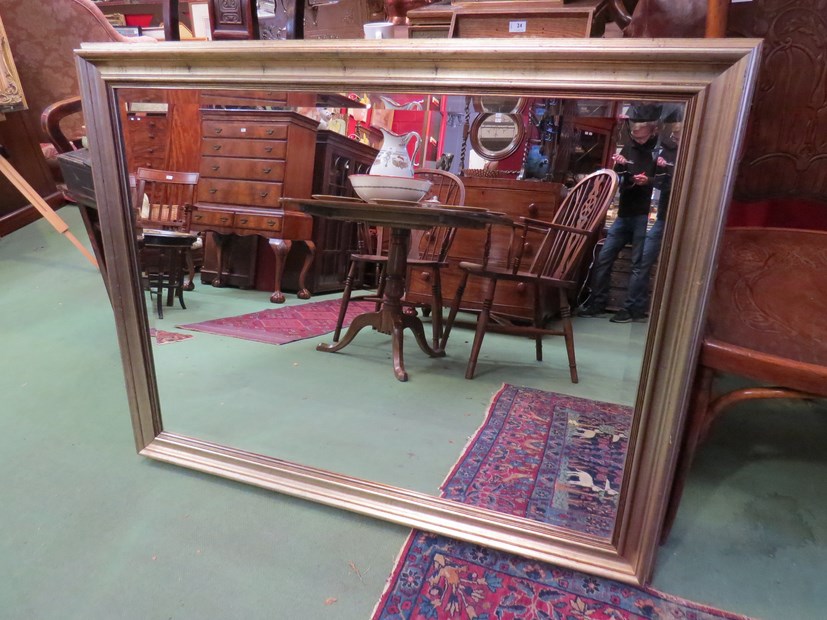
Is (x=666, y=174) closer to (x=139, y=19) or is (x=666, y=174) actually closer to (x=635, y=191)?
(x=635, y=191)

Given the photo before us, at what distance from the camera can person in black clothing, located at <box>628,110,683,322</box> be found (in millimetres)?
553

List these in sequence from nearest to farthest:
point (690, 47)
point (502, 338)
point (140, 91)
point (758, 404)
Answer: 1. point (690, 47)
2. point (140, 91)
3. point (758, 404)
4. point (502, 338)

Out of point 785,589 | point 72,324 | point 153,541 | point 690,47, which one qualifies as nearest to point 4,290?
point 72,324

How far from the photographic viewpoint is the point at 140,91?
758 millimetres

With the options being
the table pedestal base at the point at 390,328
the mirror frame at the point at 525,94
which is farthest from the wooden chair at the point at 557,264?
the mirror frame at the point at 525,94

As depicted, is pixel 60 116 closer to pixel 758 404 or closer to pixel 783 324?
pixel 783 324

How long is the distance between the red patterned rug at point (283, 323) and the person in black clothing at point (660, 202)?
1.01 m

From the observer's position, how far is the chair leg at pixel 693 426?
0.59 meters

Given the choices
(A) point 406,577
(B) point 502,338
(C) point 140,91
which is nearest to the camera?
(A) point 406,577

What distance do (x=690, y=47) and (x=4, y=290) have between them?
8.04ft

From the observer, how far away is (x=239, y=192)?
6.34 ft

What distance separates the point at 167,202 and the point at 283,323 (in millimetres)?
597

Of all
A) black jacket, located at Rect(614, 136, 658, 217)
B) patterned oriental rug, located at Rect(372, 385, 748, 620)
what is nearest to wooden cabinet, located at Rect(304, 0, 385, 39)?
black jacket, located at Rect(614, 136, 658, 217)

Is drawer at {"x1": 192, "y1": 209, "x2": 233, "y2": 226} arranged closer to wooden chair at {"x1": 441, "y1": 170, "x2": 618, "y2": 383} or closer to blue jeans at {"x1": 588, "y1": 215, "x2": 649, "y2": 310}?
wooden chair at {"x1": 441, "y1": 170, "x2": 618, "y2": 383}
